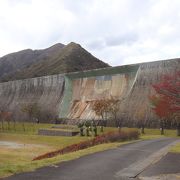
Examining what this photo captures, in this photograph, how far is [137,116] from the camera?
5906cm

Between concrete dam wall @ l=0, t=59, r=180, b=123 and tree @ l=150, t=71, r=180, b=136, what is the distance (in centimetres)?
580

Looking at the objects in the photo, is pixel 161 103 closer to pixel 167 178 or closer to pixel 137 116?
pixel 137 116

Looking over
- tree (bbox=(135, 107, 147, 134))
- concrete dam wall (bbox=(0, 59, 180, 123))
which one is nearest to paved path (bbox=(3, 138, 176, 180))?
tree (bbox=(135, 107, 147, 134))

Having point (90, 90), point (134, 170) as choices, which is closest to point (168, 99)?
point (134, 170)

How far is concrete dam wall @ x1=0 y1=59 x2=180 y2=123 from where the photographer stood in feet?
196


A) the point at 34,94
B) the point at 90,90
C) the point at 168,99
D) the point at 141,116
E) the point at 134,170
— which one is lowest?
the point at 134,170

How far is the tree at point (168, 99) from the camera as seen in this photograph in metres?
22.4

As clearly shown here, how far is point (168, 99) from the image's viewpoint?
25.8 meters

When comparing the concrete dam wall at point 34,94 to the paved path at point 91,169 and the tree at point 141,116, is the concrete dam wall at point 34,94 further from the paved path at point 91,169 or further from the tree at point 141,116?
the paved path at point 91,169

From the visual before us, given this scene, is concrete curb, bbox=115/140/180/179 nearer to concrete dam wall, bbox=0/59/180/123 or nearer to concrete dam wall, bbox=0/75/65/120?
concrete dam wall, bbox=0/59/180/123

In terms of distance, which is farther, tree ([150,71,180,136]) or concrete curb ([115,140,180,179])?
tree ([150,71,180,136])

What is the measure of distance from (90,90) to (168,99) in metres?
47.8

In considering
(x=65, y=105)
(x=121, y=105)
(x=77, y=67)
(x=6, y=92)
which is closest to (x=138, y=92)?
(x=121, y=105)

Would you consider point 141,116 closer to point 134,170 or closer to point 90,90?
point 90,90
